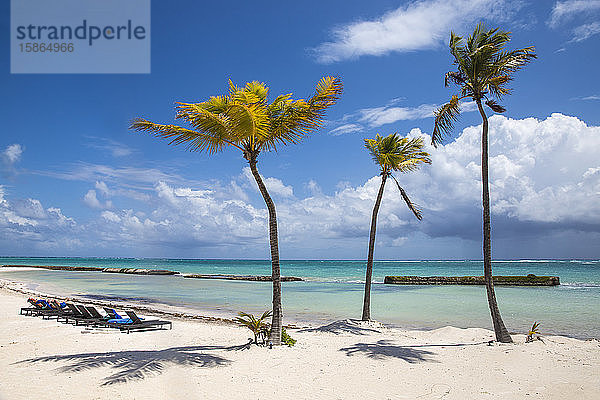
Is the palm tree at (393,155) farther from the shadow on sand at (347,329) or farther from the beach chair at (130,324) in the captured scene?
the beach chair at (130,324)

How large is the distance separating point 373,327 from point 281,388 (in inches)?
304

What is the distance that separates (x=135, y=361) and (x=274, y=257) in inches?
145

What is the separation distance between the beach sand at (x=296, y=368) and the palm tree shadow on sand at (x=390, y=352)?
0.08 ft

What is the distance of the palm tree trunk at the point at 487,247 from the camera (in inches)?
431

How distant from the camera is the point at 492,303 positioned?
10.9 metres

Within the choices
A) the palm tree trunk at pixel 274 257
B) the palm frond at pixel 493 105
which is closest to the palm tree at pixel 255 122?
the palm tree trunk at pixel 274 257

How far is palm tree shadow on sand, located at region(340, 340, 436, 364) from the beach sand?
25 millimetres

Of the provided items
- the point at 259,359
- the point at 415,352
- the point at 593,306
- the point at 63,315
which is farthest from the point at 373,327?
the point at 593,306

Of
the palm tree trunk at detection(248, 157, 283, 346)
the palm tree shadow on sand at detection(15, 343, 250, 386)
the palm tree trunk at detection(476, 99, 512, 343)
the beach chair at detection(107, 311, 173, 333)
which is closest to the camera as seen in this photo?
the palm tree shadow on sand at detection(15, 343, 250, 386)

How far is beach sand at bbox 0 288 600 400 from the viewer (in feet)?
23.0

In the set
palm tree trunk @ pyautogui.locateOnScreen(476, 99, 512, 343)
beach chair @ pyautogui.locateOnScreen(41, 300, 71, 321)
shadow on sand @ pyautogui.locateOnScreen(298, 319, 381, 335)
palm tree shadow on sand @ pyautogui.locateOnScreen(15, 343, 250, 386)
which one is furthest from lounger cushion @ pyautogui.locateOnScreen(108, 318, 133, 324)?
A: palm tree trunk @ pyautogui.locateOnScreen(476, 99, 512, 343)

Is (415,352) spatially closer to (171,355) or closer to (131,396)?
(171,355)

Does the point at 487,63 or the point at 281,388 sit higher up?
the point at 487,63

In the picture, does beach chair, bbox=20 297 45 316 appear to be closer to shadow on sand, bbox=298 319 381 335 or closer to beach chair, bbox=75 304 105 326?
beach chair, bbox=75 304 105 326
